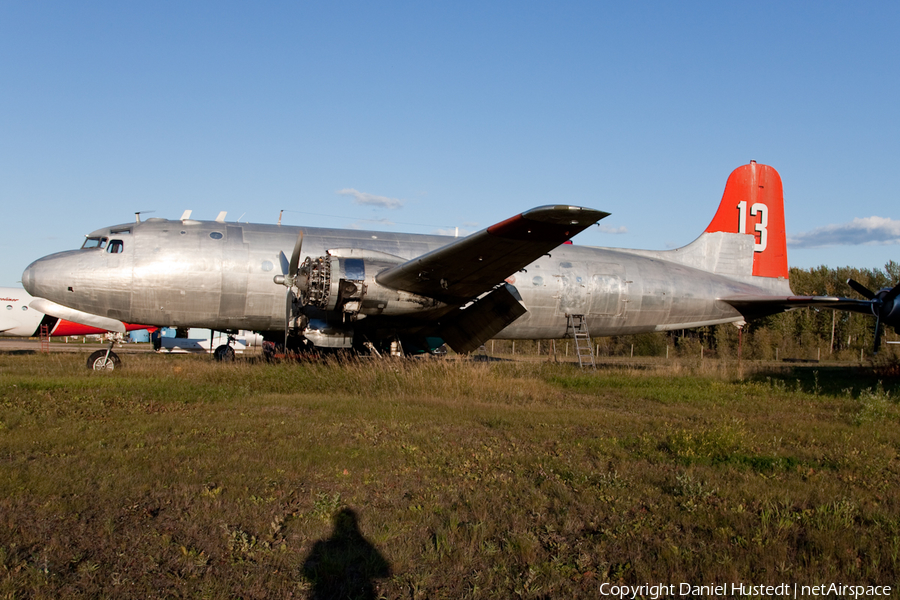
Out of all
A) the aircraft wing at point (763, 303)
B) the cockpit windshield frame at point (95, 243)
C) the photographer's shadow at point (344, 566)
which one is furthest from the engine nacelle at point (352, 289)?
the aircraft wing at point (763, 303)

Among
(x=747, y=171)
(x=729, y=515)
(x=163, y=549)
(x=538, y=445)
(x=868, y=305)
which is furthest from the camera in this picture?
(x=747, y=171)

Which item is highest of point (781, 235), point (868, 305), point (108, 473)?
point (781, 235)

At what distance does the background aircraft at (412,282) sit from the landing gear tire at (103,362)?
1406 millimetres

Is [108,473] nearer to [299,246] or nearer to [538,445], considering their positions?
[538,445]

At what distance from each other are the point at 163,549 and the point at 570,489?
3.07 metres

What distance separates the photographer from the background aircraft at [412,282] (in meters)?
13.1

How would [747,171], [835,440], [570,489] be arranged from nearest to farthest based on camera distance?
[570,489] → [835,440] → [747,171]

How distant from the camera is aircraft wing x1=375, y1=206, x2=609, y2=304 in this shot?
34.9 ft

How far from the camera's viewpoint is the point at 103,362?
51.1ft

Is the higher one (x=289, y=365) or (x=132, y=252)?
(x=132, y=252)

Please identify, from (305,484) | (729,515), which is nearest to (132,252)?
(305,484)

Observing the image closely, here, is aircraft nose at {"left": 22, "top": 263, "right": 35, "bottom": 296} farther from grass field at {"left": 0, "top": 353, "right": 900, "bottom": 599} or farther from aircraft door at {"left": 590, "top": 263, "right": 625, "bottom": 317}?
aircraft door at {"left": 590, "top": 263, "right": 625, "bottom": 317}

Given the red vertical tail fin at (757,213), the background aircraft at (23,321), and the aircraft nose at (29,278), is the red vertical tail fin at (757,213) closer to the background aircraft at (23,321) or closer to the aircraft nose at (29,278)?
the aircraft nose at (29,278)

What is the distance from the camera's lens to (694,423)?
8875 mm
